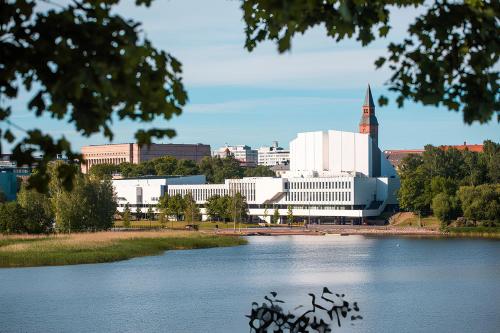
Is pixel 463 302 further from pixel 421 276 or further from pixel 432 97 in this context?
pixel 432 97

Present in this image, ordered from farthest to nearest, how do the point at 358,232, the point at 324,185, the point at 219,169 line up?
the point at 219,169
the point at 324,185
the point at 358,232

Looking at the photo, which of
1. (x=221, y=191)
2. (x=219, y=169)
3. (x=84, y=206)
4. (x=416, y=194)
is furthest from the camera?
(x=219, y=169)

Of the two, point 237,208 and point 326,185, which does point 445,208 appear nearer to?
point 326,185

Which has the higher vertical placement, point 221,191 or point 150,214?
point 221,191

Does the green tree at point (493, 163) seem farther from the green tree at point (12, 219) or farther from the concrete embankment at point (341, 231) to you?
the green tree at point (12, 219)

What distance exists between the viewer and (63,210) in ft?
227

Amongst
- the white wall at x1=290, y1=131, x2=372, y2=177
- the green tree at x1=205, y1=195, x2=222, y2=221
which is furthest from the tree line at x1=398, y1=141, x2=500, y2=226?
the green tree at x1=205, y1=195, x2=222, y2=221

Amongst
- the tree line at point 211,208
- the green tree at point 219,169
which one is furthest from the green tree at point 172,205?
the green tree at point 219,169

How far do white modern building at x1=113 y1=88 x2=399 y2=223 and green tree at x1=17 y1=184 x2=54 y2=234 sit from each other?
5310cm

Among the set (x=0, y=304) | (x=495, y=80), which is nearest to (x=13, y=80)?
(x=495, y=80)

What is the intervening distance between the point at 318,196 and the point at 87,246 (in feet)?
224

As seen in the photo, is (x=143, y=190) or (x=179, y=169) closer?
(x=143, y=190)

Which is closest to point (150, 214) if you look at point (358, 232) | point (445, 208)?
point (358, 232)

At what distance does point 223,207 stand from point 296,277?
233 feet
